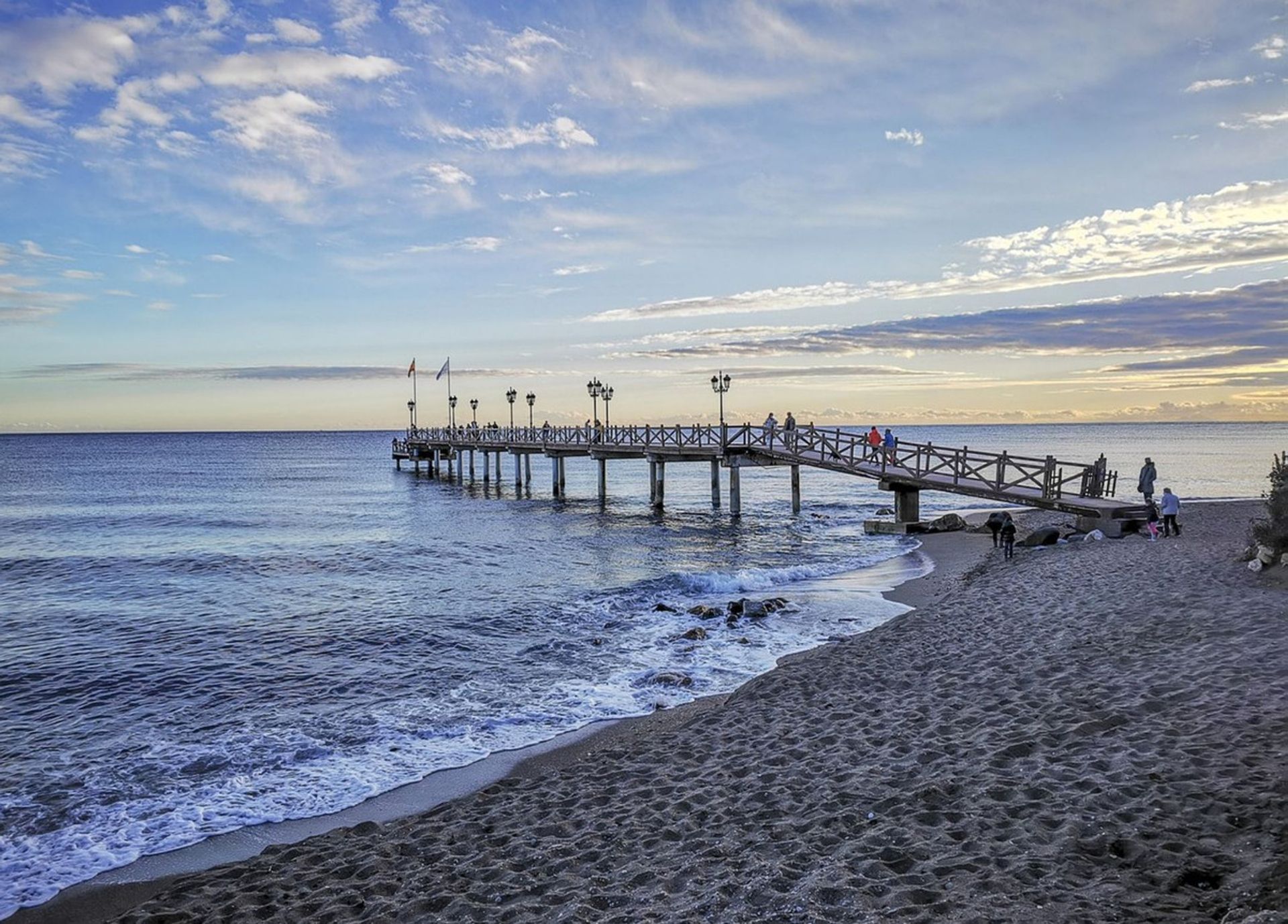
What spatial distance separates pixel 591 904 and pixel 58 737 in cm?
954

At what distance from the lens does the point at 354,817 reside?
858cm

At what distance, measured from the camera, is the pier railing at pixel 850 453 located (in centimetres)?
2553

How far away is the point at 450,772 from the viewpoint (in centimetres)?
969

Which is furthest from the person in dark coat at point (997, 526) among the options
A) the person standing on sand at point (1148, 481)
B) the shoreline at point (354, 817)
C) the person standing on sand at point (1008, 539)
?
the shoreline at point (354, 817)

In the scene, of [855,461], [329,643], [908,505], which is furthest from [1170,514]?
[329,643]

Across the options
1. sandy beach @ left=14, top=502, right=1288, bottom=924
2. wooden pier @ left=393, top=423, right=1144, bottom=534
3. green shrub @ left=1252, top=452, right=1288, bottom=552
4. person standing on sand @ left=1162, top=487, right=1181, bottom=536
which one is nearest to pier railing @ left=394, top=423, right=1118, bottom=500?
wooden pier @ left=393, top=423, right=1144, bottom=534

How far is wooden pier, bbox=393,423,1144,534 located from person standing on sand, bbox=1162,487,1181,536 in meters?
0.97

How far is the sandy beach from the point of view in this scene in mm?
5340

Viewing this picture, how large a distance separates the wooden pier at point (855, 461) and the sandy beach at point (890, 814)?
1387 centimetres

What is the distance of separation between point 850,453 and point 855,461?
0.73 meters

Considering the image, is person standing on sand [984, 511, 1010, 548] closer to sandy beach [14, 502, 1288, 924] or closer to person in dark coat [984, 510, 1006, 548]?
person in dark coat [984, 510, 1006, 548]

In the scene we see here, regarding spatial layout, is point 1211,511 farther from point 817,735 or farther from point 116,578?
point 116,578

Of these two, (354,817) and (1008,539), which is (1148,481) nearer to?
(1008,539)

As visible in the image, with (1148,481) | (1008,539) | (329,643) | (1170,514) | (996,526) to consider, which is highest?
(1148,481)
